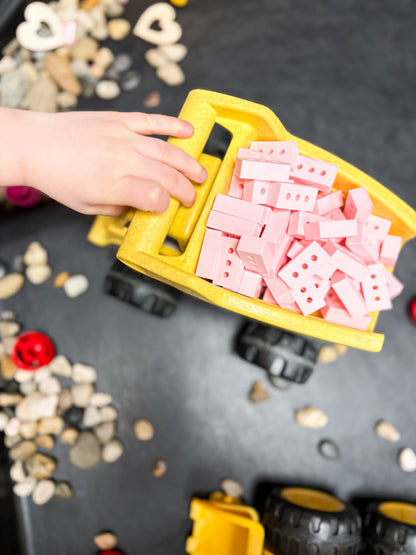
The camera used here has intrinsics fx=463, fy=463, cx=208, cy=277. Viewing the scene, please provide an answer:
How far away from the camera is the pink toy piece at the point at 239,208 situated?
24.7 inches

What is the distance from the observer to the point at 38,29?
96 centimetres

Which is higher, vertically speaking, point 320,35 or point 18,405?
point 320,35

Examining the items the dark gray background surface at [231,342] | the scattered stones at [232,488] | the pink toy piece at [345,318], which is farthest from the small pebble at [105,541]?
the pink toy piece at [345,318]

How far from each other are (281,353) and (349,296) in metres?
0.22

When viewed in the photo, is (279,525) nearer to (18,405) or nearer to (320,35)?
(18,405)

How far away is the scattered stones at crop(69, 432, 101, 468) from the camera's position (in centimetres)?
91

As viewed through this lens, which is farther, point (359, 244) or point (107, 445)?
point (107, 445)

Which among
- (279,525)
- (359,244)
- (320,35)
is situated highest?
(320,35)

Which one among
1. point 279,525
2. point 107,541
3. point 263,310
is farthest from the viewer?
point 107,541

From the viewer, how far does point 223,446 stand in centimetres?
93

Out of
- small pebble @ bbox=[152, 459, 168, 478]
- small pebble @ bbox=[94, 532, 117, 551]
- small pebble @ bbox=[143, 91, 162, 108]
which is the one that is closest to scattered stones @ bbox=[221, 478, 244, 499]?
small pebble @ bbox=[152, 459, 168, 478]

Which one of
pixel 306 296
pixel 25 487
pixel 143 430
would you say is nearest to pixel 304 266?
pixel 306 296

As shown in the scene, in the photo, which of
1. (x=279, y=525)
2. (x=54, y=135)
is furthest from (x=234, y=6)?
(x=279, y=525)

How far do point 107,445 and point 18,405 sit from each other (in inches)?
7.6
